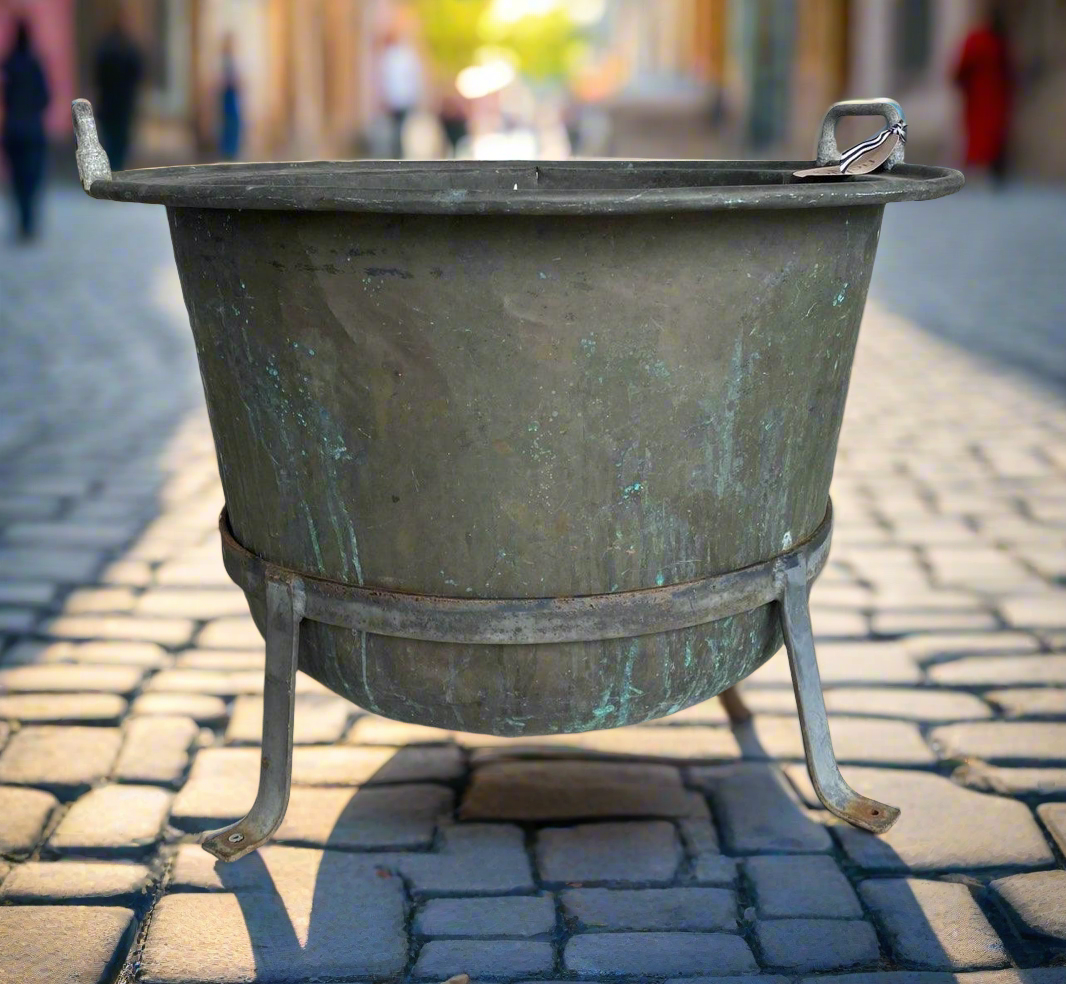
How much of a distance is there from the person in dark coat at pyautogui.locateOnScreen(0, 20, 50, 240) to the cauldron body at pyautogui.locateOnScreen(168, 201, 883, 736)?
9627 millimetres

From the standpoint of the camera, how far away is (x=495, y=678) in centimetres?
194

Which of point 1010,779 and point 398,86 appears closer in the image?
point 1010,779

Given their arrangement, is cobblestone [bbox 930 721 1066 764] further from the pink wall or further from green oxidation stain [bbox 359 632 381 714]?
the pink wall

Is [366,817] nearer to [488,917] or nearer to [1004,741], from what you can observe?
[488,917]

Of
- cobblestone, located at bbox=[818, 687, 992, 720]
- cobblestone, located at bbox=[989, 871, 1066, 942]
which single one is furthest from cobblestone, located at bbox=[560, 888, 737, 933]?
cobblestone, located at bbox=[818, 687, 992, 720]

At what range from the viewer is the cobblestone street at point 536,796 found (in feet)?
6.39

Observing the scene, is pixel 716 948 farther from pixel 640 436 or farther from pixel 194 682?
pixel 194 682

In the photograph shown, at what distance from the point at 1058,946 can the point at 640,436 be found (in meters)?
0.99

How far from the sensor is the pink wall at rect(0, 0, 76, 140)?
636 inches

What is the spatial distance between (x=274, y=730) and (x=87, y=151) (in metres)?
0.93

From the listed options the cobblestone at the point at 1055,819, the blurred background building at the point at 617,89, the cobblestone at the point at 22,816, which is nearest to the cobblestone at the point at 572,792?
the cobblestone at the point at 1055,819

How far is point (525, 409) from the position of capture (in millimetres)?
1768

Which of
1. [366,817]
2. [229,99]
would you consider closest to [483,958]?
[366,817]

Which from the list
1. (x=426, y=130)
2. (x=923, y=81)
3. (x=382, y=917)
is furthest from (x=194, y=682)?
(x=426, y=130)
